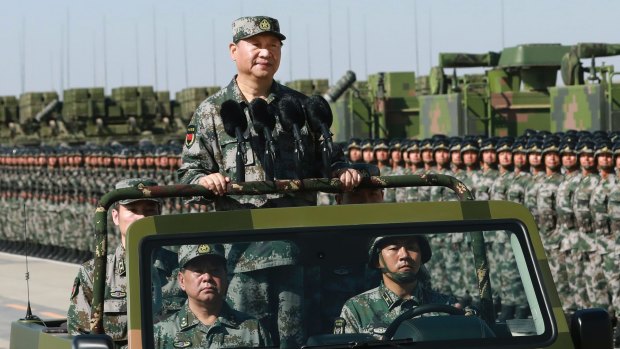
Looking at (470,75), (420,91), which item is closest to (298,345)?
(470,75)

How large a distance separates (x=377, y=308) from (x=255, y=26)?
1.56m

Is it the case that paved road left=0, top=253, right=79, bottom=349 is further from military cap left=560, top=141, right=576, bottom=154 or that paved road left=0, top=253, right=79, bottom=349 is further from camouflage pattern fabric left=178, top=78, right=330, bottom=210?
camouflage pattern fabric left=178, top=78, right=330, bottom=210

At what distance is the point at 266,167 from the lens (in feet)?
19.7

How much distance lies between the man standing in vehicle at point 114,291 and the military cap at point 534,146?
824cm

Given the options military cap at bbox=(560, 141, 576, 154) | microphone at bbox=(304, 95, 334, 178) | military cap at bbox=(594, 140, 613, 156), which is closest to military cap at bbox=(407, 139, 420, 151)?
military cap at bbox=(560, 141, 576, 154)

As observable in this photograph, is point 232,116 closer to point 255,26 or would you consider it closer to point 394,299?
point 255,26

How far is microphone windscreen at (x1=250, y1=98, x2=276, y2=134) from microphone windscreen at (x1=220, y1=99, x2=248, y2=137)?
0.14ft

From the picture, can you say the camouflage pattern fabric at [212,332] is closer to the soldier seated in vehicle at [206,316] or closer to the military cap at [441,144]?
the soldier seated in vehicle at [206,316]

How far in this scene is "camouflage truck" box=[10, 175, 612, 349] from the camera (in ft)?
16.0

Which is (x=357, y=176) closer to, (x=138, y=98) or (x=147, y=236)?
(x=147, y=236)

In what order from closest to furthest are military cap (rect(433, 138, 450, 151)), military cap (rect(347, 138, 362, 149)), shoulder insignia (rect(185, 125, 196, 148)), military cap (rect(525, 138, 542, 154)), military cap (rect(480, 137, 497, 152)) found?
shoulder insignia (rect(185, 125, 196, 148)) → military cap (rect(525, 138, 542, 154)) → military cap (rect(480, 137, 497, 152)) → military cap (rect(433, 138, 450, 151)) → military cap (rect(347, 138, 362, 149))

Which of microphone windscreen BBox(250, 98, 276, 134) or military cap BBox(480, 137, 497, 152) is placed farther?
military cap BBox(480, 137, 497, 152)

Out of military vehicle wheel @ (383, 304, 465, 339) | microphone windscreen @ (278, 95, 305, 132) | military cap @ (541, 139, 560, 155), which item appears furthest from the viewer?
military cap @ (541, 139, 560, 155)

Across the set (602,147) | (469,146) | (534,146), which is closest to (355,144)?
(469,146)
